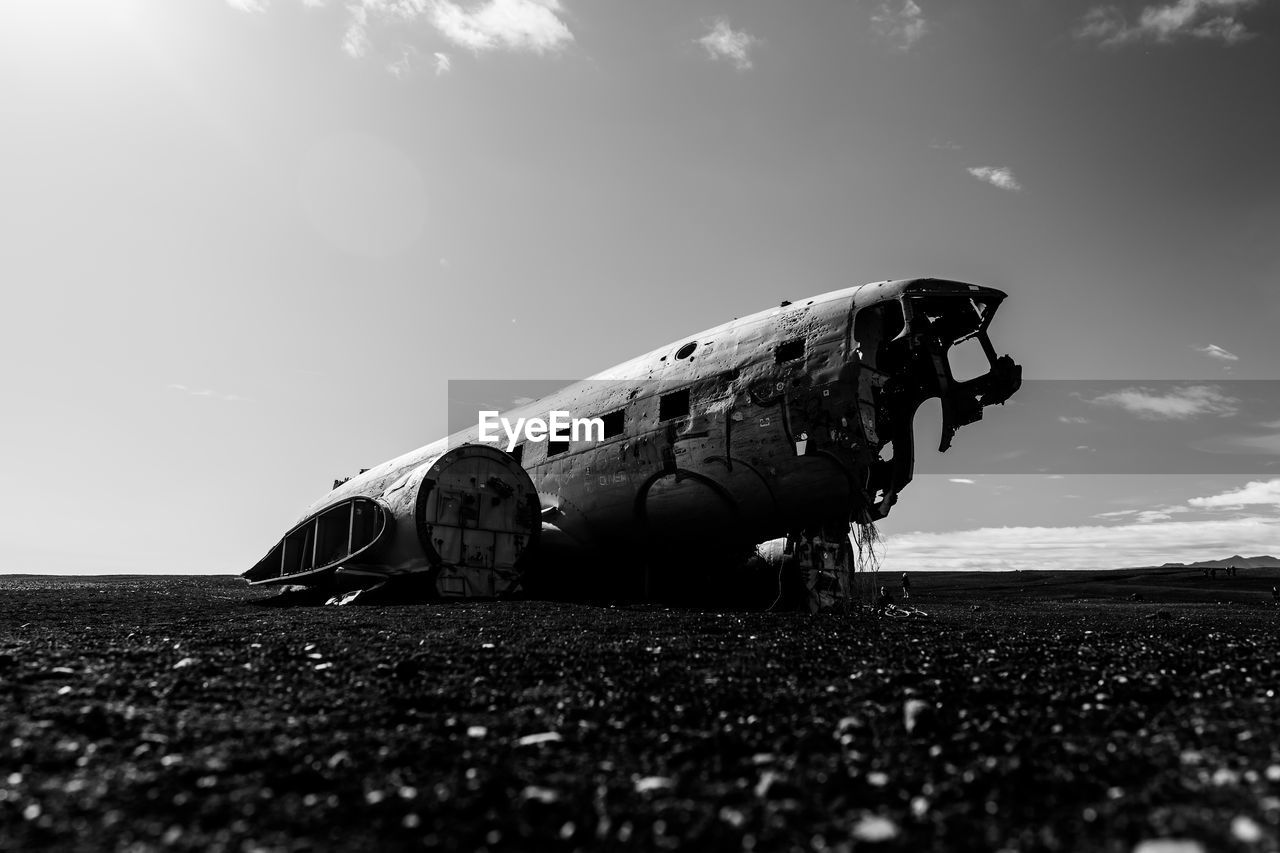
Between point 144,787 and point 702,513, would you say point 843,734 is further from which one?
point 702,513

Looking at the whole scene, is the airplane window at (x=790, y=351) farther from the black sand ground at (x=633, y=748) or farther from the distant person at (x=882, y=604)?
the black sand ground at (x=633, y=748)

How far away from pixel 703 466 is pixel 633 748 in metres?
13.4

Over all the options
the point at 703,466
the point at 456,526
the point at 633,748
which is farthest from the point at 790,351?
the point at 633,748

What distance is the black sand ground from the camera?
2.82 m

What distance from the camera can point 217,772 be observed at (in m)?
3.45

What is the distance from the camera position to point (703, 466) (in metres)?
17.3

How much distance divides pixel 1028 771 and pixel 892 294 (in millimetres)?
13292

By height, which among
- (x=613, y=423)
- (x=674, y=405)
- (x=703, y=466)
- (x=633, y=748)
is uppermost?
(x=674, y=405)

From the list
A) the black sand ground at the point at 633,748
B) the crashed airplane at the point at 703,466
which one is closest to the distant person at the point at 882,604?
the crashed airplane at the point at 703,466

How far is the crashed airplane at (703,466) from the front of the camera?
15.6 meters

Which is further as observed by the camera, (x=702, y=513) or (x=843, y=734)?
(x=702, y=513)

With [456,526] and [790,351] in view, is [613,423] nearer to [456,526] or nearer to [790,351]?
[456,526]

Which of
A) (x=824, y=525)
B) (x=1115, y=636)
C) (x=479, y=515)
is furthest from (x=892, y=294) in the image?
(x=479, y=515)

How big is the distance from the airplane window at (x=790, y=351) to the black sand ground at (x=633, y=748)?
9.49 m
